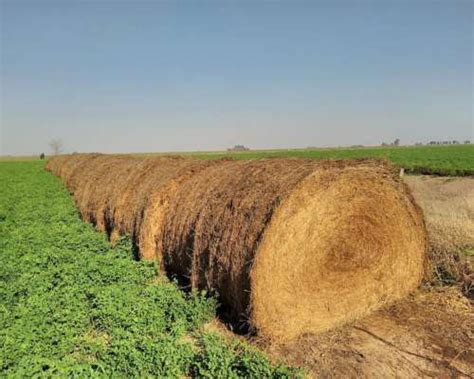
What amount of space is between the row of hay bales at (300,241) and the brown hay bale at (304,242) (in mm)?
13

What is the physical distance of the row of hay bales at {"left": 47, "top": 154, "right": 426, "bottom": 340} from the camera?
5.19 metres

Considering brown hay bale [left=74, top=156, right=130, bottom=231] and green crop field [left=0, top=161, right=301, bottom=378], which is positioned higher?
brown hay bale [left=74, top=156, right=130, bottom=231]

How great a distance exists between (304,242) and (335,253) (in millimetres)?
548

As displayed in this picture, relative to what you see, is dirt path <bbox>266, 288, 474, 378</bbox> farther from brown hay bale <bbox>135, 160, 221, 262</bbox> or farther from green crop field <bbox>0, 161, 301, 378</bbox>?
brown hay bale <bbox>135, 160, 221, 262</bbox>

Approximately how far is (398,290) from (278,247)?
89.8 inches

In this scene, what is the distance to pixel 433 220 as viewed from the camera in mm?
9062

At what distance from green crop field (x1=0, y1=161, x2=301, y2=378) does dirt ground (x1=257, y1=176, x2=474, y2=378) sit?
601 mm

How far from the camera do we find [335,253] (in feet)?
18.9

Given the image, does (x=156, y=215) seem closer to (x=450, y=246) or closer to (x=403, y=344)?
(x=403, y=344)

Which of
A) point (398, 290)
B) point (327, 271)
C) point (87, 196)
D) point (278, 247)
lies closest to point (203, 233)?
point (278, 247)

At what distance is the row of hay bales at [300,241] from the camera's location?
204 inches

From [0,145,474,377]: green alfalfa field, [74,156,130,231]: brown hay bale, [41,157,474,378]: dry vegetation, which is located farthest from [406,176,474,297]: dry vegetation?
[74,156,130,231]: brown hay bale

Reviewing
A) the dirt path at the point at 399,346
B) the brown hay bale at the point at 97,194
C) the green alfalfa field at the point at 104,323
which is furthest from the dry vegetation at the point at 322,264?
the brown hay bale at the point at 97,194

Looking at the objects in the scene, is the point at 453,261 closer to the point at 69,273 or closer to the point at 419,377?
the point at 419,377
